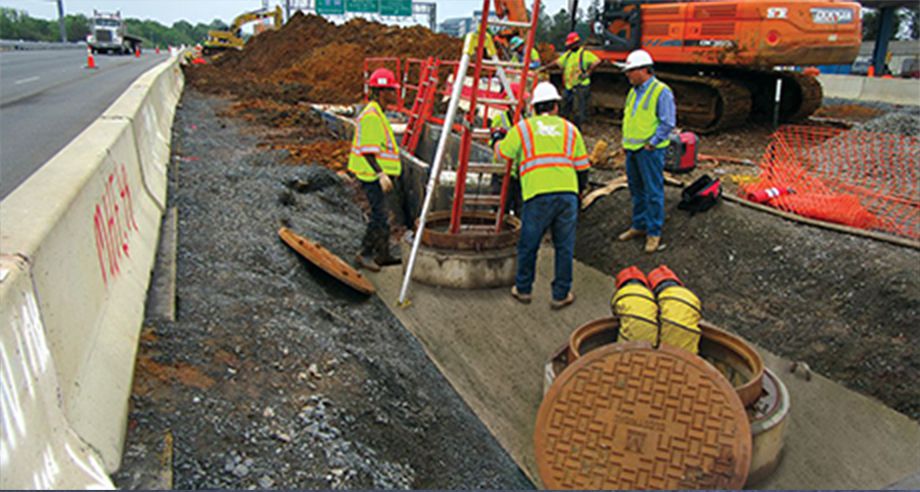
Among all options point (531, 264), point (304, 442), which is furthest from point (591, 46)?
point (304, 442)

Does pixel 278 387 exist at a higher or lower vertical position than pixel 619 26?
lower

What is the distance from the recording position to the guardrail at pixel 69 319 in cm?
201

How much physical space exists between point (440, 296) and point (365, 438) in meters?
2.93

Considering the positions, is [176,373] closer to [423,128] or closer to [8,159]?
[8,159]

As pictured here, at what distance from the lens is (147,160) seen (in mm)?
6129

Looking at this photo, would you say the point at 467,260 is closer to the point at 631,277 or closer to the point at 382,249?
the point at 382,249

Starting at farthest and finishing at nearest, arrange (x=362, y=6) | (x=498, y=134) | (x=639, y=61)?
1. (x=362, y=6)
2. (x=498, y=134)
3. (x=639, y=61)

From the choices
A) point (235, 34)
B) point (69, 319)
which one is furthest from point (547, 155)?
point (235, 34)

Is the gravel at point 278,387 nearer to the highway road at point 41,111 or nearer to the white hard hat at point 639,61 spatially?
the highway road at point 41,111

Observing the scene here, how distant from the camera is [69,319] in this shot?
8.71 feet

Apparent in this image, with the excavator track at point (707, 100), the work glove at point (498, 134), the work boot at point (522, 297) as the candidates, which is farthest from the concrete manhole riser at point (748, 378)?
the excavator track at point (707, 100)

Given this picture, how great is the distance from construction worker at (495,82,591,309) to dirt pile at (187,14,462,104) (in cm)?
1342

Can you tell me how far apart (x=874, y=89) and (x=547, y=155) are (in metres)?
21.3

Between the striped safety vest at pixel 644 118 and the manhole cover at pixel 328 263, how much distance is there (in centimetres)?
305
